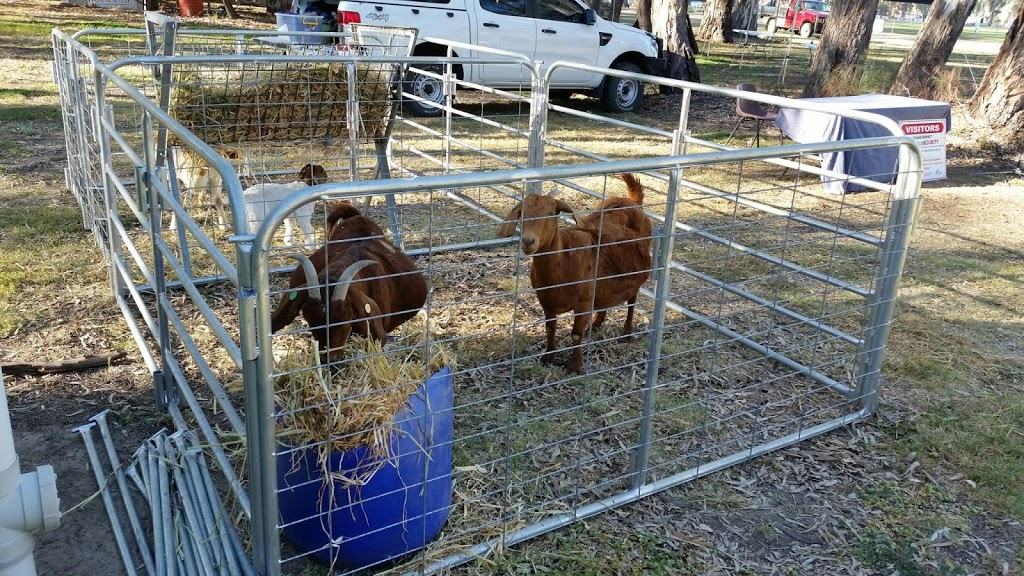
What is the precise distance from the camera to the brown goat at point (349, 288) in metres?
2.86

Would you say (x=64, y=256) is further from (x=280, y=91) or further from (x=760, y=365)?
(x=760, y=365)

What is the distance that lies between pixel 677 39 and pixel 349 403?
14.9m

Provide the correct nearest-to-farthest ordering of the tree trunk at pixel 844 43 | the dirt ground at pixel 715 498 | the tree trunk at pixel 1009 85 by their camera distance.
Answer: the dirt ground at pixel 715 498
the tree trunk at pixel 1009 85
the tree trunk at pixel 844 43

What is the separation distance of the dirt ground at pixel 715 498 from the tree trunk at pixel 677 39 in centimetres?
1131

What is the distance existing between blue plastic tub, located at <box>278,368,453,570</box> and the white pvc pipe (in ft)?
2.70

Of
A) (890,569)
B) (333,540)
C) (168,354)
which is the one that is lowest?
(890,569)

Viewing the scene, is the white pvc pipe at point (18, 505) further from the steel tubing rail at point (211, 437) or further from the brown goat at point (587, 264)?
the brown goat at point (587, 264)

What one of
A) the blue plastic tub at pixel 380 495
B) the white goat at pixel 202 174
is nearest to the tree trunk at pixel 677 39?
the white goat at pixel 202 174

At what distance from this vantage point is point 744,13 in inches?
1368

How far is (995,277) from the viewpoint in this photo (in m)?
6.77

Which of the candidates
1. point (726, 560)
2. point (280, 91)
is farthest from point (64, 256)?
point (726, 560)

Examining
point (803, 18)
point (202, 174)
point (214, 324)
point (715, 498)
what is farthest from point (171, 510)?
point (803, 18)

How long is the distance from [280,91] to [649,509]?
13.4 ft

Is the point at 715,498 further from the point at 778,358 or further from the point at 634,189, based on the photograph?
the point at 634,189
